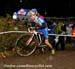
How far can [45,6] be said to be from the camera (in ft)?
57.3

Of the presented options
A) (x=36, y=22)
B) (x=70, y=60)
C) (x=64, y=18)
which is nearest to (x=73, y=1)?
(x=64, y=18)

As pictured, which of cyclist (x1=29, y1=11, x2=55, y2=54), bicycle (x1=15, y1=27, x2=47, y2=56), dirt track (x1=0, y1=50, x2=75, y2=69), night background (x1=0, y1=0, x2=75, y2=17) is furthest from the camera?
night background (x1=0, y1=0, x2=75, y2=17)

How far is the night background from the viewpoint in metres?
17.2

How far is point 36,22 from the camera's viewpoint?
12781 millimetres

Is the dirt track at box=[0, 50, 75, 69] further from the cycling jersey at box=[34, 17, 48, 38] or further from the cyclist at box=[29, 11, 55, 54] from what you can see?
the cycling jersey at box=[34, 17, 48, 38]

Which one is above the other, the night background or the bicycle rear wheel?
the night background

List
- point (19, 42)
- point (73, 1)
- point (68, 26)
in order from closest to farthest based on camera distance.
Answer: point (19, 42)
point (68, 26)
point (73, 1)

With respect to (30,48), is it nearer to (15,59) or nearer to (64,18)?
(15,59)

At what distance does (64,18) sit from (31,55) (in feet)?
14.6

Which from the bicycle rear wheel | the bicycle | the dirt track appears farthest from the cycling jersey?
the dirt track

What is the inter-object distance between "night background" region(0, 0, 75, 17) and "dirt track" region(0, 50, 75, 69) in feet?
15.1

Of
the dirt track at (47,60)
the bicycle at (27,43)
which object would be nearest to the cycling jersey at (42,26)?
the bicycle at (27,43)

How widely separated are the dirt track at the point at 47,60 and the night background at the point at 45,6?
15.1ft

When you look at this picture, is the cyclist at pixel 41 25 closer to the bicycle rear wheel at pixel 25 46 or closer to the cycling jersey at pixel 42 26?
the cycling jersey at pixel 42 26
